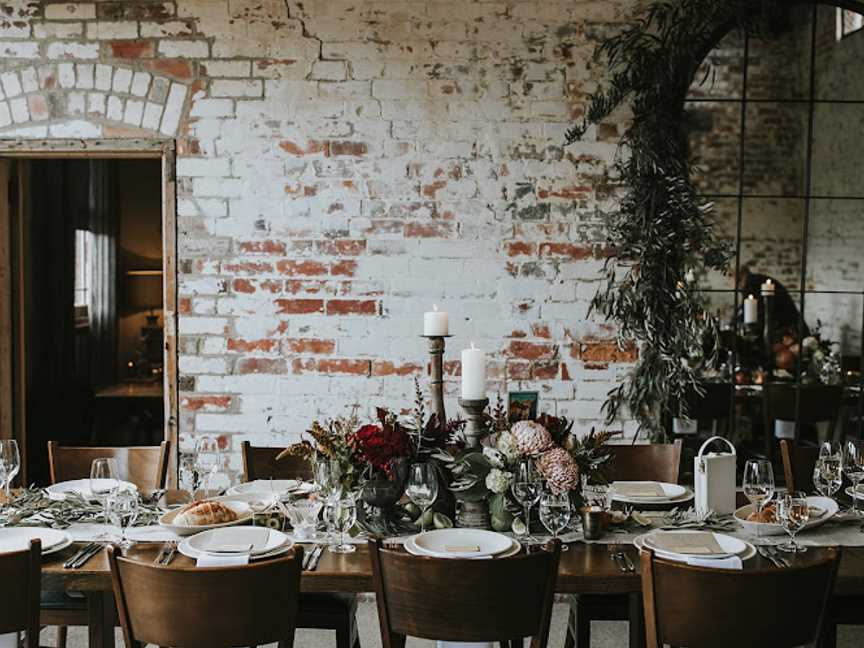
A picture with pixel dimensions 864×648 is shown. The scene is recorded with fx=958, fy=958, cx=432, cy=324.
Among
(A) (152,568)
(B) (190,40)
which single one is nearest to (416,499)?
(A) (152,568)

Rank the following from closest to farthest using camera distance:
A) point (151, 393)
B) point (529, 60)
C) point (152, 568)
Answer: point (152, 568) < point (529, 60) < point (151, 393)

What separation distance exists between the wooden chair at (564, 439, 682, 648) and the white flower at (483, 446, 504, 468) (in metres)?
0.62

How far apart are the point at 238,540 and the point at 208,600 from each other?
0.49m

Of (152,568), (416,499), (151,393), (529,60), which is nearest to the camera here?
(152,568)

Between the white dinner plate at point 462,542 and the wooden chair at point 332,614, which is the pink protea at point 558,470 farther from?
the wooden chair at point 332,614

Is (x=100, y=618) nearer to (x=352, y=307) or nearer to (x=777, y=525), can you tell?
(x=777, y=525)

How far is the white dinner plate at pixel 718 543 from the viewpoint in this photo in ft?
7.91

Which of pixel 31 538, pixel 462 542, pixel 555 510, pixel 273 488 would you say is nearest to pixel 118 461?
pixel 273 488

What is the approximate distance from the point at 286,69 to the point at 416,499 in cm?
254

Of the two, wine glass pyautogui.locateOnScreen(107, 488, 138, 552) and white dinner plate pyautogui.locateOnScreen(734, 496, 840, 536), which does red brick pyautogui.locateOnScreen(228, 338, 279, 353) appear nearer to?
wine glass pyautogui.locateOnScreen(107, 488, 138, 552)

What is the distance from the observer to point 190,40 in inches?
174

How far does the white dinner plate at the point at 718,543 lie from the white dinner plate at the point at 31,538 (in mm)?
1555

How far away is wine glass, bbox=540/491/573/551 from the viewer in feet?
8.26

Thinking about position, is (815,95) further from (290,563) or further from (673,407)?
(290,563)
